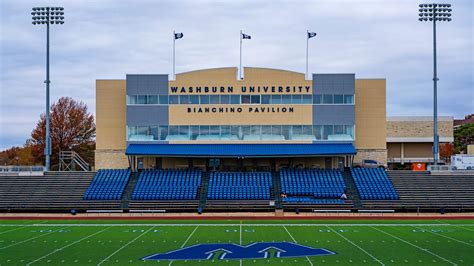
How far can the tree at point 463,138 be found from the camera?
91.9 meters

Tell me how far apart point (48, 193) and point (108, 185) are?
4.44 m

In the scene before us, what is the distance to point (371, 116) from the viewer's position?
53219 mm

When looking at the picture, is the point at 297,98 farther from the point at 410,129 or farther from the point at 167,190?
the point at 410,129

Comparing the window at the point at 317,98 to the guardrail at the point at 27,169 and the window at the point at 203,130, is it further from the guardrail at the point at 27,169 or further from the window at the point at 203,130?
the guardrail at the point at 27,169

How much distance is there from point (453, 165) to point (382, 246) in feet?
84.0

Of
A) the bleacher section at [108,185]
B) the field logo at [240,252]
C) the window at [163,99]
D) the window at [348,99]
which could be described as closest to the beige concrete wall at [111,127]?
the bleacher section at [108,185]

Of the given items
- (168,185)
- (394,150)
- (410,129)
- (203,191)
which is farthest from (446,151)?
(168,185)

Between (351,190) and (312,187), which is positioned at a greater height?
(312,187)

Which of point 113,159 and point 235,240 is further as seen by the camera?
point 113,159

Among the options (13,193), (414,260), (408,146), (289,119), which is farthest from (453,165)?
(13,193)

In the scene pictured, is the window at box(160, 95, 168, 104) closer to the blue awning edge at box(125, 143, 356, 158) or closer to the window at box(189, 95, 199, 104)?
the window at box(189, 95, 199, 104)

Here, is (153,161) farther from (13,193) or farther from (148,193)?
(13,193)

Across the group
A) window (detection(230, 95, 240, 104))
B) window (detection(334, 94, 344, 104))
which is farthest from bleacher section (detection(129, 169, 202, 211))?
window (detection(334, 94, 344, 104))

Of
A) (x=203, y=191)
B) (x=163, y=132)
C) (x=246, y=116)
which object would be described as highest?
(x=246, y=116)
